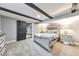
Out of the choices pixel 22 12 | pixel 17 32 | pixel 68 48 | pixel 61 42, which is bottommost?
pixel 68 48

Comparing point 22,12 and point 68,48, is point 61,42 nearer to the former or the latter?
point 68,48

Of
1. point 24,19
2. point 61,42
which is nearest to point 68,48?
point 61,42

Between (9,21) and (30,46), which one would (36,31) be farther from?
(9,21)

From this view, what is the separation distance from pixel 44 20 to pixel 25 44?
0.73 m

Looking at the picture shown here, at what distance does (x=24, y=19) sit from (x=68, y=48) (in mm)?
1204

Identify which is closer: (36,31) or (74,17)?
(74,17)

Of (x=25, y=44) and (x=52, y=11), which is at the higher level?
(x=52, y=11)

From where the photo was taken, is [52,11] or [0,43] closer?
[0,43]

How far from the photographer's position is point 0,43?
1.50m

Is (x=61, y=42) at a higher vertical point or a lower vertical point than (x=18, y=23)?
lower

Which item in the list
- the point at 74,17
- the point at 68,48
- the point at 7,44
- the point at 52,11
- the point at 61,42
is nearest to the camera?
the point at 74,17

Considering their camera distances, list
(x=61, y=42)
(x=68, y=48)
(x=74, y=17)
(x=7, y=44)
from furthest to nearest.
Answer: (x=61, y=42), (x=68, y=48), (x=7, y=44), (x=74, y=17)

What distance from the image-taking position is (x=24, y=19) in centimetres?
161

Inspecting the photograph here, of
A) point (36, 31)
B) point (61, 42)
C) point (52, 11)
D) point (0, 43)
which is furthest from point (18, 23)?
point (61, 42)
